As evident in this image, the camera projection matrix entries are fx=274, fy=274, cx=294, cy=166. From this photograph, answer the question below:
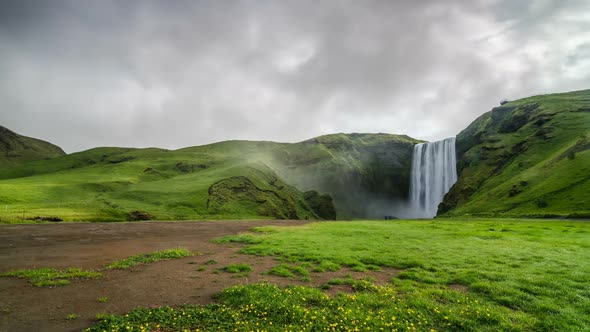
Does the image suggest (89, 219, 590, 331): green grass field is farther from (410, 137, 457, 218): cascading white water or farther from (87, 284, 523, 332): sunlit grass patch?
(410, 137, 457, 218): cascading white water

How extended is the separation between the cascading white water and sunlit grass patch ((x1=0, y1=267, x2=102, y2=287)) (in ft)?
500

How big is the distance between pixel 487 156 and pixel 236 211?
118 meters

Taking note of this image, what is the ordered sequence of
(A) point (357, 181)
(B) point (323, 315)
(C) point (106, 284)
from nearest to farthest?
(B) point (323, 315) → (C) point (106, 284) → (A) point (357, 181)

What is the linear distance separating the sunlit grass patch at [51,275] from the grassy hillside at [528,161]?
Answer: 88465 millimetres

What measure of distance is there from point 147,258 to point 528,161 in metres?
137

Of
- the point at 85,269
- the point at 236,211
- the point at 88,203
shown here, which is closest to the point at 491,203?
the point at 236,211

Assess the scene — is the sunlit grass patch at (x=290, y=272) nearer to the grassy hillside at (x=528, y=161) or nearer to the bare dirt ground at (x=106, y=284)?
the bare dirt ground at (x=106, y=284)

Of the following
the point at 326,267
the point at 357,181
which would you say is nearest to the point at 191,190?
the point at 326,267

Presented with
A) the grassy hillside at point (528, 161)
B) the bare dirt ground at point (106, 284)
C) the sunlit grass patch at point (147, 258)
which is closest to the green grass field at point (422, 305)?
the bare dirt ground at point (106, 284)

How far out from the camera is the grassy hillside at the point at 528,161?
77562 mm

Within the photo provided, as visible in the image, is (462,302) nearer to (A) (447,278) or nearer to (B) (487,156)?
(A) (447,278)

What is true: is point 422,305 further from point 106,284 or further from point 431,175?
point 431,175

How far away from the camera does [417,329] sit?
9.73 m

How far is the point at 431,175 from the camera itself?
15562cm
